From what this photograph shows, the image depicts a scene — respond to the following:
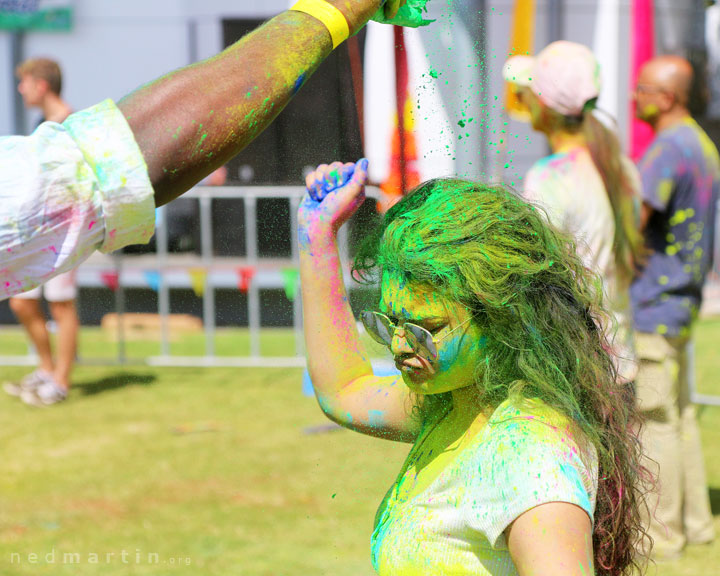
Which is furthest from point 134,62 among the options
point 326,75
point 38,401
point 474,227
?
A: point 474,227

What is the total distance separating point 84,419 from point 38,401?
19.9 inches

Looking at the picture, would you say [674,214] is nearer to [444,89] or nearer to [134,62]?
[444,89]

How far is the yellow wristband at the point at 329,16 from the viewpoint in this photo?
50.5 inches

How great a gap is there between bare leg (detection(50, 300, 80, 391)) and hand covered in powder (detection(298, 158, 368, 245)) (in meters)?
4.55

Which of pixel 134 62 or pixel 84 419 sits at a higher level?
pixel 134 62

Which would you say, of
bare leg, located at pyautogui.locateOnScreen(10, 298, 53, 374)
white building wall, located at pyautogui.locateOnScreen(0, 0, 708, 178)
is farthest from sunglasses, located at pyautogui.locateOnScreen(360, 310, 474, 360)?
white building wall, located at pyautogui.locateOnScreen(0, 0, 708, 178)

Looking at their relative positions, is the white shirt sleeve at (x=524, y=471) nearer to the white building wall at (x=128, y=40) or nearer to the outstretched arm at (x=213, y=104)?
the outstretched arm at (x=213, y=104)

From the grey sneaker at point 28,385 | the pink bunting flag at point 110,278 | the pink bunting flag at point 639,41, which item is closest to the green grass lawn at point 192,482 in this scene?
the grey sneaker at point 28,385

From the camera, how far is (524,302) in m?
1.29

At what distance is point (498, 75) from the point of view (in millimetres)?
1574

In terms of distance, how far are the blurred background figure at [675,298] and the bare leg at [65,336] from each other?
3.56m

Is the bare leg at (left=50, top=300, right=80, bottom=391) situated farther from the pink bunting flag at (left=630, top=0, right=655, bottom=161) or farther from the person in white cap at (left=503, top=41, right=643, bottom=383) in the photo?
the pink bunting flag at (left=630, top=0, right=655, bottom=161)

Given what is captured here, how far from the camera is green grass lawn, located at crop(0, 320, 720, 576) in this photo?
3355 mm

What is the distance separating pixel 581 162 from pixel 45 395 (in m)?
3.99
